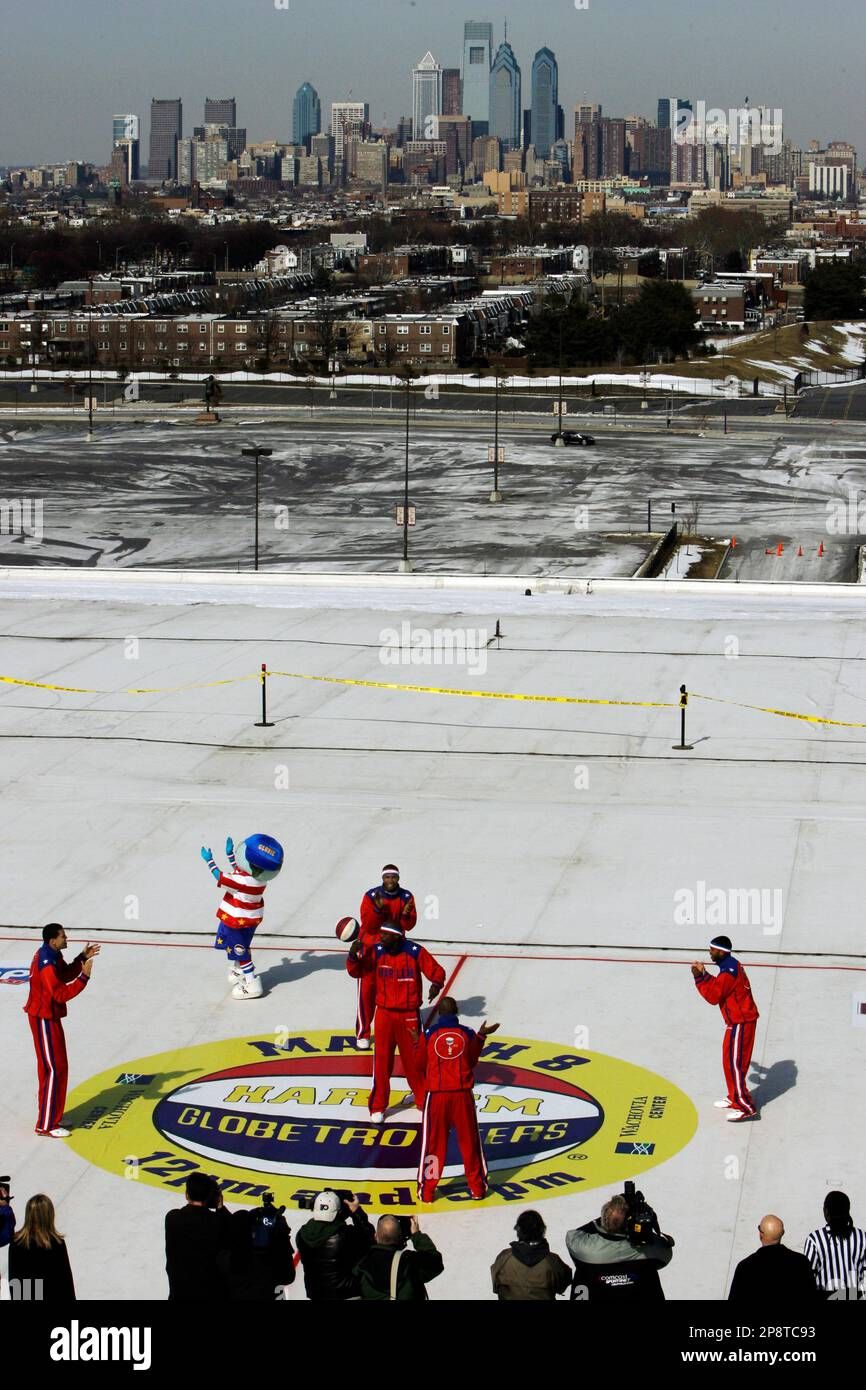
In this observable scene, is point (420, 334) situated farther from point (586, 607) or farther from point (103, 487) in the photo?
point (586, 607)

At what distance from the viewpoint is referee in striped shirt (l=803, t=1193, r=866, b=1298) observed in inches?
331

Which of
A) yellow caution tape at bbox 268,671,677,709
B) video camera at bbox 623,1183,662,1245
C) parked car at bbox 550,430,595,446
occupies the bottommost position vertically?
video camera at bbox 623,1183,662,1245

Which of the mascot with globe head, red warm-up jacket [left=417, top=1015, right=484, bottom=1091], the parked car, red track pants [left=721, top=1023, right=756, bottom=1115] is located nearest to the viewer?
red warm-up jacket [left=417, top=1015, right=484, bottom=1091]

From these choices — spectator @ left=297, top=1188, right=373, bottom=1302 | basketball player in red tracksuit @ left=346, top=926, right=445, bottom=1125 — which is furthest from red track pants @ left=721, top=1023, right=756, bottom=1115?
spectator @ left=297, top=1188, right=373, bottom=1302

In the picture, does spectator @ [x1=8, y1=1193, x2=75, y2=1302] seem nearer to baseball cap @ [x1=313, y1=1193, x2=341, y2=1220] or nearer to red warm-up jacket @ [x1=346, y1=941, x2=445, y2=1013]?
baseball cap @ [x1=313, y1=1193, x2=341, y2=1220]

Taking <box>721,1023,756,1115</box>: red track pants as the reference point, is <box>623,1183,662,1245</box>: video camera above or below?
above

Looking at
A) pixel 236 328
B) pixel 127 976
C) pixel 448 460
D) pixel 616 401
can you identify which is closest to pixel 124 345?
pixel 236 328

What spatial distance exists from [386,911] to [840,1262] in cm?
541

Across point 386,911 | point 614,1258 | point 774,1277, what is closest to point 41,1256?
point 614,1258

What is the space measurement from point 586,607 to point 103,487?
5569 cm

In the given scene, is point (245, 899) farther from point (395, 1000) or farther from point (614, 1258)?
point (614, 1258)

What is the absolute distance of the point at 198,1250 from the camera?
331 inches

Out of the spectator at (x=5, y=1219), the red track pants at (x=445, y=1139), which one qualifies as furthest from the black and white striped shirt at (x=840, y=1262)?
the spectator at (x=5, y=1219)

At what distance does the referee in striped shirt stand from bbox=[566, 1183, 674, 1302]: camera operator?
0.67m
